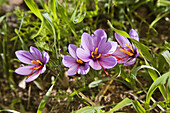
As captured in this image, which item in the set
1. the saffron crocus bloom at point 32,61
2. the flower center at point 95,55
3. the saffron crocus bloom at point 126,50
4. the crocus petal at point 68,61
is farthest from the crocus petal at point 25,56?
the saffron crocus bloom at point 126,50

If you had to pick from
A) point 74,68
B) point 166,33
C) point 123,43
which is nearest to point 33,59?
point 74,68

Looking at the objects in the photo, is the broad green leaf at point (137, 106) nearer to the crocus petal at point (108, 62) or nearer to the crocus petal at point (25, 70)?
the crocus petal at point (108, 62)

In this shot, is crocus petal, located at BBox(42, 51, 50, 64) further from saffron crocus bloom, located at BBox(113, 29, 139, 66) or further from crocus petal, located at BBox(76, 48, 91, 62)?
saffron crocus bloom, located at BBox(113, 29, 139, 66)

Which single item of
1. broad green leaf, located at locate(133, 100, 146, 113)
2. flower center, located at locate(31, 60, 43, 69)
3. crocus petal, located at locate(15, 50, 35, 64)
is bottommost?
broad green leaf, located at locate(133, 100, 146, 113)

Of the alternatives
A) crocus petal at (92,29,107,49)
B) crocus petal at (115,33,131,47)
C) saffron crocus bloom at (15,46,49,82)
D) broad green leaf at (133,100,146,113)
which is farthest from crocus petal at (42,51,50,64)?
broad green leaf at (133,100,146,113)

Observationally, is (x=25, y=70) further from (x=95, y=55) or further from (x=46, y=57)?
(x=95, y=55)

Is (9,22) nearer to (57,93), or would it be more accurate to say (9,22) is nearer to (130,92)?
(57,93)

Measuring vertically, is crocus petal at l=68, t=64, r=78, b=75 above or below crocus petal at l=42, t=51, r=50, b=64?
below
